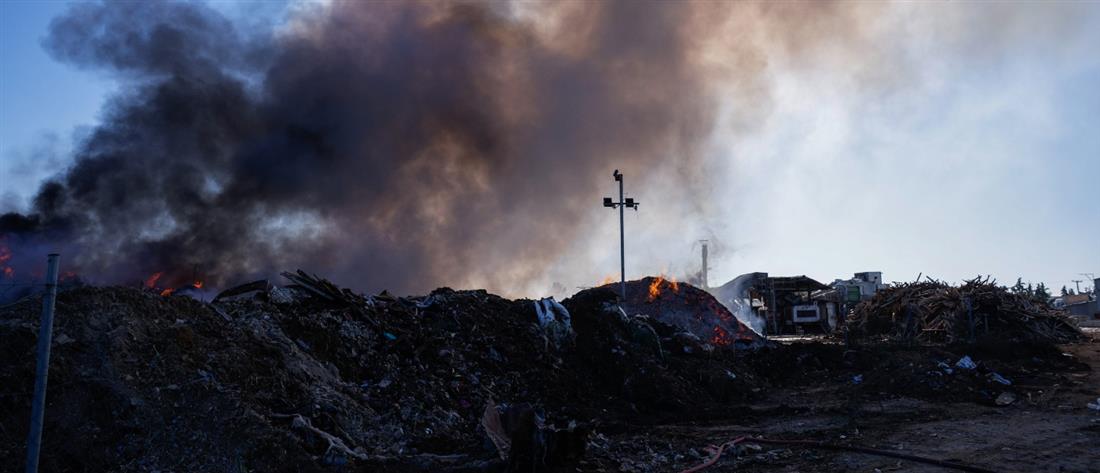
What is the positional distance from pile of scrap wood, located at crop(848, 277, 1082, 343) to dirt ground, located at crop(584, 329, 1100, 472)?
704 centimetres

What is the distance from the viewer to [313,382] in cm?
911

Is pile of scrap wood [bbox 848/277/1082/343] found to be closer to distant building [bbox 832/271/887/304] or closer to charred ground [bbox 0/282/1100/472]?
charred ground [bbox 0/282/1100/472]

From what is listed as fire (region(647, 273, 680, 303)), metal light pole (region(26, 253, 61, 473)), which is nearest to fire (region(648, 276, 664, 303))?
fire (region(647, 273, 680, 303))

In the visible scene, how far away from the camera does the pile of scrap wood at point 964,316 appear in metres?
20.9

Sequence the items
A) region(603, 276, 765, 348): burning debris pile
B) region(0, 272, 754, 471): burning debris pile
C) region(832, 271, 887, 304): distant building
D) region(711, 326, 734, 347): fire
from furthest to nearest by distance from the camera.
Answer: region(832, 271, 887, 304): distant building
region(603, 276, 765, 348): burning debris pile
region(711, 326, 734, 347): fire
region(0, 272, 754, 471): burning debris pile

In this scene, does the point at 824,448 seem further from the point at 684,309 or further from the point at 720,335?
the point at 684,309

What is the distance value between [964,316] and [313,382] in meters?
20.7

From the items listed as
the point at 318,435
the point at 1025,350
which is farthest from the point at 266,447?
the point at 1025,350

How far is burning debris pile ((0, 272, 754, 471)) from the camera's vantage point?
6.99 meters

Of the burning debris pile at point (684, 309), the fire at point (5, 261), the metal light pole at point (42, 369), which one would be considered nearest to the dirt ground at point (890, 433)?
the metal light pole at point (42, 369)

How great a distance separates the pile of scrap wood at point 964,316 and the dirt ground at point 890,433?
704cm

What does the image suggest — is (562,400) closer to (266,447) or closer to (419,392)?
(419,392)

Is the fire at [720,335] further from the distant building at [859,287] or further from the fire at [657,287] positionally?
the distant building at [859,287]

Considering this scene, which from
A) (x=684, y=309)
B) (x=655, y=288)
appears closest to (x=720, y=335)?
(x=684, y=309)
